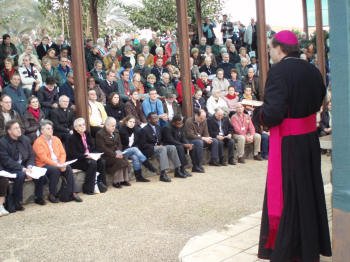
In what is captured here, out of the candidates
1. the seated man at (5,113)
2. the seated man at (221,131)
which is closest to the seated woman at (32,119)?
the seated man at (5,113)

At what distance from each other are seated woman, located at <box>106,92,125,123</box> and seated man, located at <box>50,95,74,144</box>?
0.99m

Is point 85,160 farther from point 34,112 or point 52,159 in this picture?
point 34,112

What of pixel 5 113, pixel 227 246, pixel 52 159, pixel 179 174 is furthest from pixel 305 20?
pixel 227 246

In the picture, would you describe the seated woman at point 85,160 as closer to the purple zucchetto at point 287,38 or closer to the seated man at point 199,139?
the seated man at point 199,139

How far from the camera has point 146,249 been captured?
5.30 metres

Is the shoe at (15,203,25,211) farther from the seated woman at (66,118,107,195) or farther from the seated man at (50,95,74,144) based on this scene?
the seated man at (50,95,74,144)

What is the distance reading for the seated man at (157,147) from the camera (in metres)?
9.30

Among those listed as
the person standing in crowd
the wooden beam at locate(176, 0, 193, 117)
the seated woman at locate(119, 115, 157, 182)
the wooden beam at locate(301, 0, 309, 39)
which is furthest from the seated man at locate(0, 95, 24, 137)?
the wooden beam at locate(301, 0, 309, 39)

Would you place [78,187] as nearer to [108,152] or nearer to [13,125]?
[108,152]

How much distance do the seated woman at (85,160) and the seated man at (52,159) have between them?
31cm

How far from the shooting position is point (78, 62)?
30.4 feet

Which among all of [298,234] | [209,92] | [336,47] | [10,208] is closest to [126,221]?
[10,208]

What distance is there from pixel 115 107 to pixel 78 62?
1.19 m

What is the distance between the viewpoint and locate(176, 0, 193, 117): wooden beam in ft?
36.6
